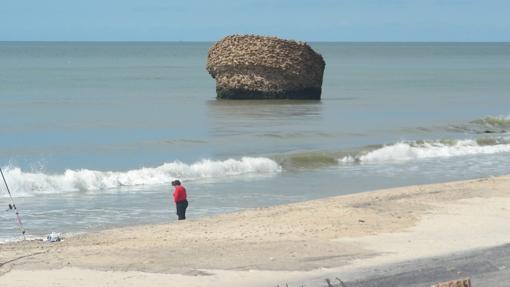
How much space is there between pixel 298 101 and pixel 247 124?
10219mm

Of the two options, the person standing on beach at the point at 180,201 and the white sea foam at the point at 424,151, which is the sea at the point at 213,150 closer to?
the white sea foam at the point at 424,151

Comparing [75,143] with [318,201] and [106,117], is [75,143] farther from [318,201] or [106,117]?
[318,201]

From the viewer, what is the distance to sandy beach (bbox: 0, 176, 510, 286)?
11.3m

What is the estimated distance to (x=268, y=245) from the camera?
13.0 meters

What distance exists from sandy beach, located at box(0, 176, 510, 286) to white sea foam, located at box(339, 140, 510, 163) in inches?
388

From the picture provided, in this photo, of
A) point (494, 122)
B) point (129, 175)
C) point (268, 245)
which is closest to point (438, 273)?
point (268, 245)

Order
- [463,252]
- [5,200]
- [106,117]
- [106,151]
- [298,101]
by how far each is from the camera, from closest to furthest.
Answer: [463,252] → [5,200] → [106,151] → [106,117] → [298,101]

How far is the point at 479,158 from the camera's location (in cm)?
2697

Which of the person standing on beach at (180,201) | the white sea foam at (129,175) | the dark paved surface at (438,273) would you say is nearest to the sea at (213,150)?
the white sea foam at (129,175)

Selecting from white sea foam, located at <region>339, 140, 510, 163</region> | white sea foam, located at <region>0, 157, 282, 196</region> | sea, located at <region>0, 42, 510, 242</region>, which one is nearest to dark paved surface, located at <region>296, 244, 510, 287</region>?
sea, located at <region>0, 42, 510, 242</region>

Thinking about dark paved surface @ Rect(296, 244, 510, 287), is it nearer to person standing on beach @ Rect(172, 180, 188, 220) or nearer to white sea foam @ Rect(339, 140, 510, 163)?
person standing on beach @ Rect(172, 180, 188, 220)

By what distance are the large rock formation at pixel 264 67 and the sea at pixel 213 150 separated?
2.63ft

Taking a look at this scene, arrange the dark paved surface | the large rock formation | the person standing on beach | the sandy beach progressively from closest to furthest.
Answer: the dark paved surface → the sandy beach → the person standing on beach → the large rock formation

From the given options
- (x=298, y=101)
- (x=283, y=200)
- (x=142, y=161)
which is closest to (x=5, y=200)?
(x=283, y=200)
